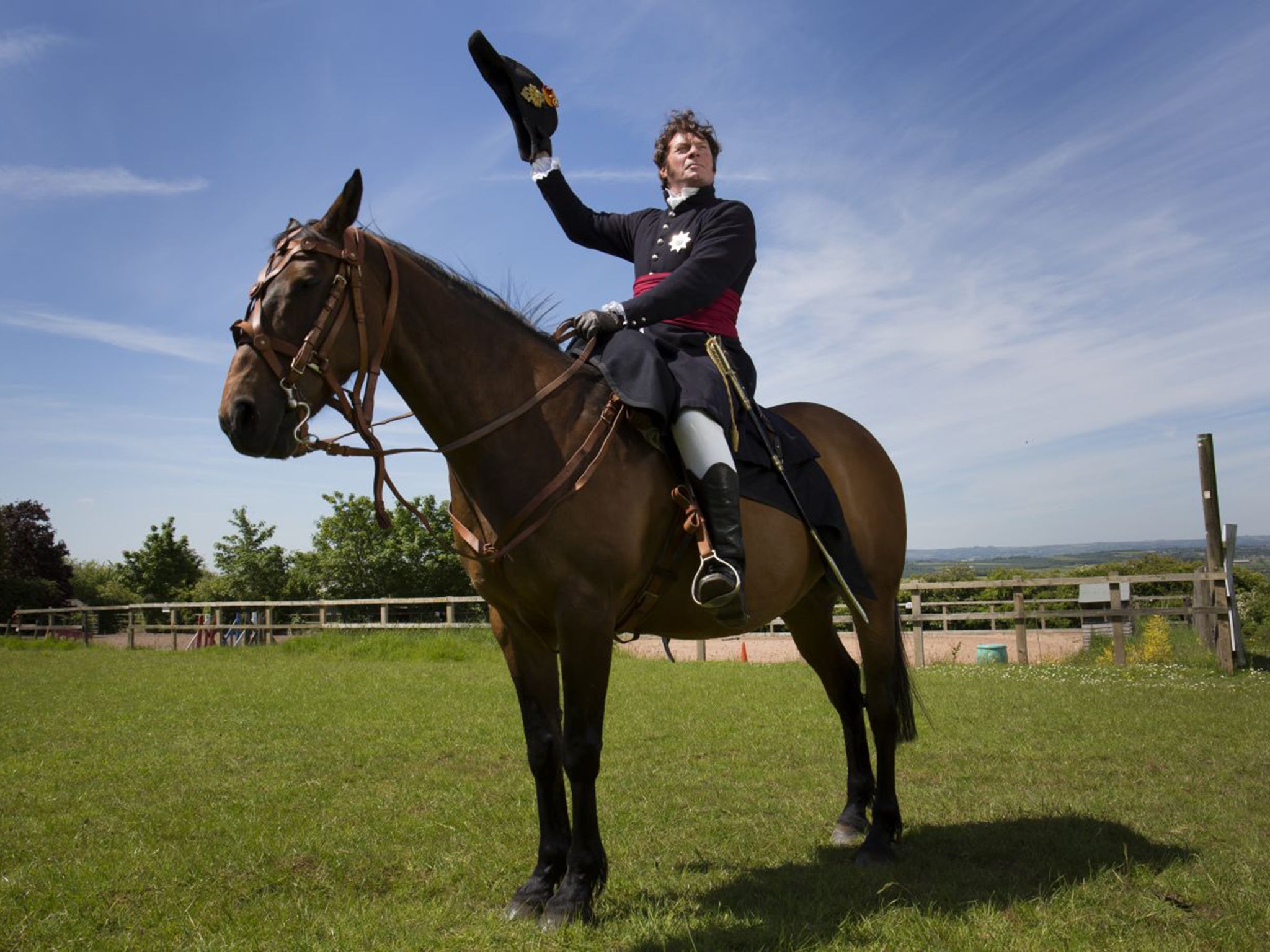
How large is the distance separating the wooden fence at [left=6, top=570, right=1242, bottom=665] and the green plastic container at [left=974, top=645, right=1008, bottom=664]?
0.26 metres

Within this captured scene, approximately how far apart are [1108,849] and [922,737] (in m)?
3.43

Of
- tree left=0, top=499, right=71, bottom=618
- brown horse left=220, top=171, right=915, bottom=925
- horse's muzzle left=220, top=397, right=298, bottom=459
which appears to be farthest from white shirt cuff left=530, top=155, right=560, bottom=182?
tree left=0, top=499, right=71, bottom=618

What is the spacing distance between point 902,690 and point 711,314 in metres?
2.62

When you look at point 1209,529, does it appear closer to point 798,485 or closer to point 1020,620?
point 1020,620

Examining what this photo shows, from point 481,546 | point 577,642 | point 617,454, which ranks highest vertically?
point 617,454

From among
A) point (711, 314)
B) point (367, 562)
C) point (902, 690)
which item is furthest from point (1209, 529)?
point (367, 562)

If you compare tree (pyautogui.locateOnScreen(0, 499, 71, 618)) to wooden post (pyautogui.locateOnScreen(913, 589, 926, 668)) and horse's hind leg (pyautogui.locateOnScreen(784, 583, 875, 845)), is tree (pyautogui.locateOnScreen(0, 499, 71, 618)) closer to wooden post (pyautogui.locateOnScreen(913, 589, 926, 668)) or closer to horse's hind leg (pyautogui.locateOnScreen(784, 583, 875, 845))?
wooden post (pyautogui.locateOnScreen(913, 589, 926, 668))

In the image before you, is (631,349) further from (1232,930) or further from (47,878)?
(47,878)

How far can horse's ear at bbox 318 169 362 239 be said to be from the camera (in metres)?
3.10

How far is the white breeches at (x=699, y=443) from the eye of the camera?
3.60 metres

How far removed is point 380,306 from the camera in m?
3.21

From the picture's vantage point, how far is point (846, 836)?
4.60 m

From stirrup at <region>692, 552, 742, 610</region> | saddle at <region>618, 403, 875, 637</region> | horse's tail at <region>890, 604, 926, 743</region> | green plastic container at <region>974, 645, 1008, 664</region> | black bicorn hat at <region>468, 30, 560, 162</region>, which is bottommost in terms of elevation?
green plastic container at <region>974, 645, 1008, 664</region>

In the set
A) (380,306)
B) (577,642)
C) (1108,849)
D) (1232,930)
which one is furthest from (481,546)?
(1108,849)
